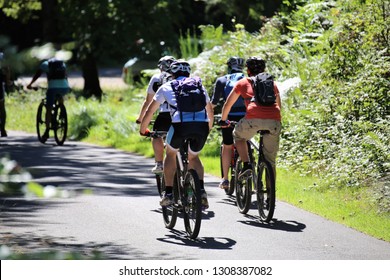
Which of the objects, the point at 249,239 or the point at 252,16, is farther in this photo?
the point at 252,16

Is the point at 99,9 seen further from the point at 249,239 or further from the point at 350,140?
the point at 249,239

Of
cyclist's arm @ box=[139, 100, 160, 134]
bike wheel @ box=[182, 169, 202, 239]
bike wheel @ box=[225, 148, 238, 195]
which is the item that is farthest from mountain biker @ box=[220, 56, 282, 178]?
bike wheel @ box=[182, 169, 202, 239]

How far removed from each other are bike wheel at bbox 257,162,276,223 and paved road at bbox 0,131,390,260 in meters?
0.13

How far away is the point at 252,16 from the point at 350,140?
59.0ft

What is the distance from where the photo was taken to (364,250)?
8414 millimetres

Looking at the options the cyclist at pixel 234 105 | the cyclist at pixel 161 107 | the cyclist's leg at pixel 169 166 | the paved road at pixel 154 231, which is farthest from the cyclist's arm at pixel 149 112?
the cyclist at pixel 234 105

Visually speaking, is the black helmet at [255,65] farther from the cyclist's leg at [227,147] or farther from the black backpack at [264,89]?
the cyclist's leg at [227,147]

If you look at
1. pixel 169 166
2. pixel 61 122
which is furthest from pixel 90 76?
pixel 169 166

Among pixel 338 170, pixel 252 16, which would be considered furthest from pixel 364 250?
pixel 252 16

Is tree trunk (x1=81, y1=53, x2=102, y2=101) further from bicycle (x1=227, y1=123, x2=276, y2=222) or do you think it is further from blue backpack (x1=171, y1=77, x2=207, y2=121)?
blue backpack (x1=171, y1=77, x2=207, y2=121)

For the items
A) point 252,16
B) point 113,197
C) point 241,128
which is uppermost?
point 252,16

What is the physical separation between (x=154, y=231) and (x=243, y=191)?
1.56 metres

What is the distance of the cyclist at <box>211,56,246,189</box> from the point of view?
11438 mm
